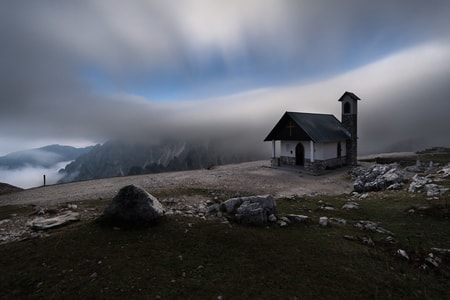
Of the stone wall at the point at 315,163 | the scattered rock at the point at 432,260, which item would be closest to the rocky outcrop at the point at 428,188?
the scattered rock at the point at 432,260

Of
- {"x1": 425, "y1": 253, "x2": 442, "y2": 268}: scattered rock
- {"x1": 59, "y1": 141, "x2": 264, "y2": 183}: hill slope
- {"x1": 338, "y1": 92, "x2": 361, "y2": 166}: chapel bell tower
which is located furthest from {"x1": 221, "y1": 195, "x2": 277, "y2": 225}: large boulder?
{"x1": 59, "y1": 141, "x2": 264, "y2": 183}: hill slope

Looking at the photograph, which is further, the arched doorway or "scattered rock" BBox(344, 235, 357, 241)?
the arched doorway

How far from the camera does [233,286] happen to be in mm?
5598

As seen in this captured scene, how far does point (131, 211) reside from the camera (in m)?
9.04

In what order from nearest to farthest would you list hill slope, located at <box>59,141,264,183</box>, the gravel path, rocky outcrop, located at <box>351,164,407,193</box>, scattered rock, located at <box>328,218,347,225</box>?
scattered rock, located at <box>328,218,347,225</box> → rocky outcrop, located at <box>351,164,407,193</box> → the gravel path → hill slope, located at <box>59,141,264,183</box>

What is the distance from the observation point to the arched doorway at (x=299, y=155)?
3142 cm

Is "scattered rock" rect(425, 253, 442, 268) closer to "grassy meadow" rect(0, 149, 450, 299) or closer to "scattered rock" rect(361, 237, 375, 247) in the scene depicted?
"grassy meadow" rect(0, 149, 450, 299)

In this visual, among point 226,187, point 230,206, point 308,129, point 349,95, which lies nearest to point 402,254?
point 230,206

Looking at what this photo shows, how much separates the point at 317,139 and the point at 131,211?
2483 centimetres

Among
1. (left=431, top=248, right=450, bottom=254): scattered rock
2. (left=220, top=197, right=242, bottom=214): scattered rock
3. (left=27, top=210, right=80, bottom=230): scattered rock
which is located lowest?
(left=431, top=248, right=450, bottom=254): scattered rock

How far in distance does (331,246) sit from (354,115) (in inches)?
1187

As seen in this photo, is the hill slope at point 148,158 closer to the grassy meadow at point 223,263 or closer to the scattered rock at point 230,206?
the scattered rock at point 230,206

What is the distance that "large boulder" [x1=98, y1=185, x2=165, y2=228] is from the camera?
352 inches

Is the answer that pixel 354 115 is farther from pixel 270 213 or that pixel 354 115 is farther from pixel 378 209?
pixel 270 213
